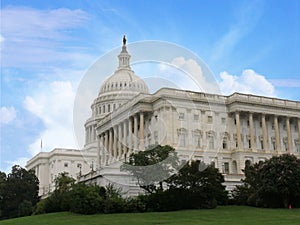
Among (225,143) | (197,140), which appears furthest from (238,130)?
(197,140)

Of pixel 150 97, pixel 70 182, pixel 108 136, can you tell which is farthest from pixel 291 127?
pixel 70 182

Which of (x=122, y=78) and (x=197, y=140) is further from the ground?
(x=122, y=78)

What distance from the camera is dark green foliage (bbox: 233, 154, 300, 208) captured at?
1999 inches

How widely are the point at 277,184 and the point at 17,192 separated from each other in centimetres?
4420

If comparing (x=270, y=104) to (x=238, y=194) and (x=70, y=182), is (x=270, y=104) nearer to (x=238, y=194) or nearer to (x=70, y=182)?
(x=238, y=194)

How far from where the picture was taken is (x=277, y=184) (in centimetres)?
5094

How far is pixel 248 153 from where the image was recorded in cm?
8494

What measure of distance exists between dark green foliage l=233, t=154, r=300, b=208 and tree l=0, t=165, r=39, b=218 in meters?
35.2

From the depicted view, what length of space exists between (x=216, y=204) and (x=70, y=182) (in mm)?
21050

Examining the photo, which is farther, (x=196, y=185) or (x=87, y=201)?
(x=196, y=185)

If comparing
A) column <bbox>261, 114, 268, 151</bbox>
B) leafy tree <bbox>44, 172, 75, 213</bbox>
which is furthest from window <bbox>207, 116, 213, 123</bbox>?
leafy tree <bbox>44, 172, 75, 213</bbox>

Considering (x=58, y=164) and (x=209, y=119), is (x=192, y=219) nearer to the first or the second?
(x=209, y=119)

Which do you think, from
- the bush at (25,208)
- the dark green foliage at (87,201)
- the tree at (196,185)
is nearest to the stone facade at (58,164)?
the bush at (25,208)

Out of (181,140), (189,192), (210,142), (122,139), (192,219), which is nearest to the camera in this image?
(192,219)
